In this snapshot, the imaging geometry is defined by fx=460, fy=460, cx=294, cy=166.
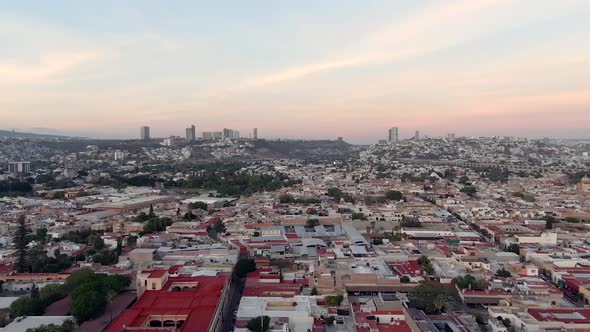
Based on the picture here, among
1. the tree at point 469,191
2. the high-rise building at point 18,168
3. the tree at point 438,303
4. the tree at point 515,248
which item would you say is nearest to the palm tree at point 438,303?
the tree at point 438,303

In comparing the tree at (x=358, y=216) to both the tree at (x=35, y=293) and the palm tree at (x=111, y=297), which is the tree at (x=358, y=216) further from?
the tree at (x=35, y=293)

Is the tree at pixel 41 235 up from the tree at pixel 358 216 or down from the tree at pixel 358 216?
down

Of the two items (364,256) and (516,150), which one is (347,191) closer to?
(364,256)

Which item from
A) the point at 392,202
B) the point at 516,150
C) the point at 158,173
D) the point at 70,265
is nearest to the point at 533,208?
the point at 392,202

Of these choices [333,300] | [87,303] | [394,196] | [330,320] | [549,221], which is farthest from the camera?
[394,196]

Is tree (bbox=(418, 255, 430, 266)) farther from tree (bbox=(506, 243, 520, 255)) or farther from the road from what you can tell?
the road

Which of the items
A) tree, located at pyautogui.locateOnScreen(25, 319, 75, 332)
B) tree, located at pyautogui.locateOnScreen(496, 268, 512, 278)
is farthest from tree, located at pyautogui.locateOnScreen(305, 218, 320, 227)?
tree, located at pyautogui.locateOnScreen(25, 319, 75, 332)

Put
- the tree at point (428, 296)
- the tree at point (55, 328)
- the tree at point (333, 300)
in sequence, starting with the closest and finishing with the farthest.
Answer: the tree at point (55, 328) < the tree at point (428, 296) < the tree at point (333, 300)

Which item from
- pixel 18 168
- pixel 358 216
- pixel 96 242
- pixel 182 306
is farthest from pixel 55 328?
pixel 18 168

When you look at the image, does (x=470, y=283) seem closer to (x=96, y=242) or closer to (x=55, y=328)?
(x=55, y=328)
